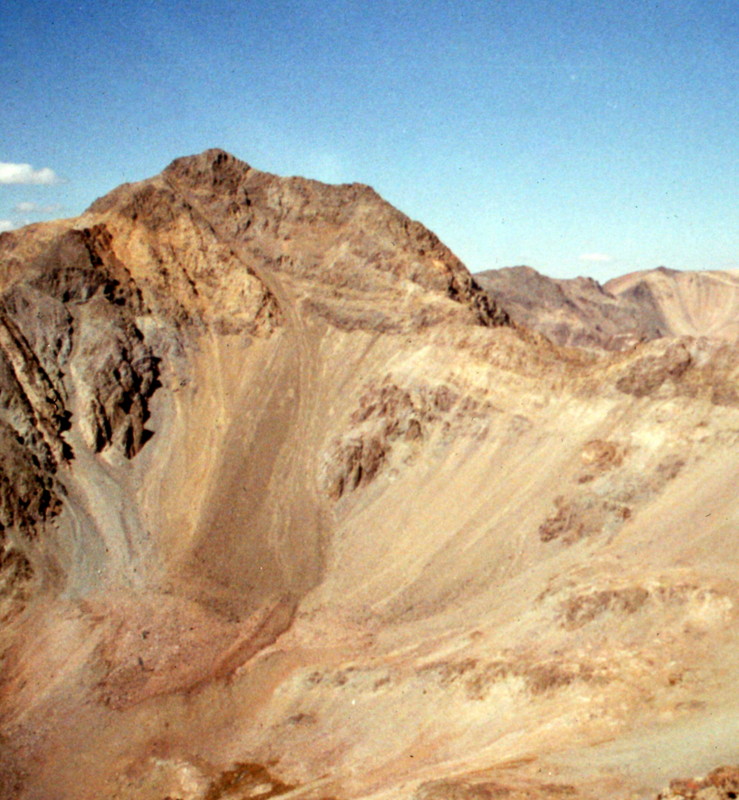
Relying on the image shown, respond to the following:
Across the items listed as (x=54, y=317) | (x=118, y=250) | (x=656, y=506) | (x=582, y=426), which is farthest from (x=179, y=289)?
(x=656, y=506)

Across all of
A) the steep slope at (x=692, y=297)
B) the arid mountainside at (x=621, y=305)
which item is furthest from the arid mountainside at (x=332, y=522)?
the steep slope at (x=692, y=297)

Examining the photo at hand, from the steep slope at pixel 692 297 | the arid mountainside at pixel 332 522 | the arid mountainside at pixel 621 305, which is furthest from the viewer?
the steep slope at pixel 692 297

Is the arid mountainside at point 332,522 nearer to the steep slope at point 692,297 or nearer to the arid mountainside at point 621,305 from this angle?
the arid mountainside at point 621,305

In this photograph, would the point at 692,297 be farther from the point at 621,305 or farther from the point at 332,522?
the point at 332,522

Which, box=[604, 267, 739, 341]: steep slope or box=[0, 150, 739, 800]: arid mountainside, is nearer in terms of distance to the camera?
box=[0, 150, 739, 800]: arid mountainside

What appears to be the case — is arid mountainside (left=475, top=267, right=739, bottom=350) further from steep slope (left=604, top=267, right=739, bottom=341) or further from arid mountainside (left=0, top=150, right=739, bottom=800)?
arid mountainside (left=0, top=150, right=739, bottom=800)

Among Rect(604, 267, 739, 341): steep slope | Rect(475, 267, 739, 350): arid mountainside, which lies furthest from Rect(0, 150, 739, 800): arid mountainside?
Rect(604, 267, 739, 341): steep slope
